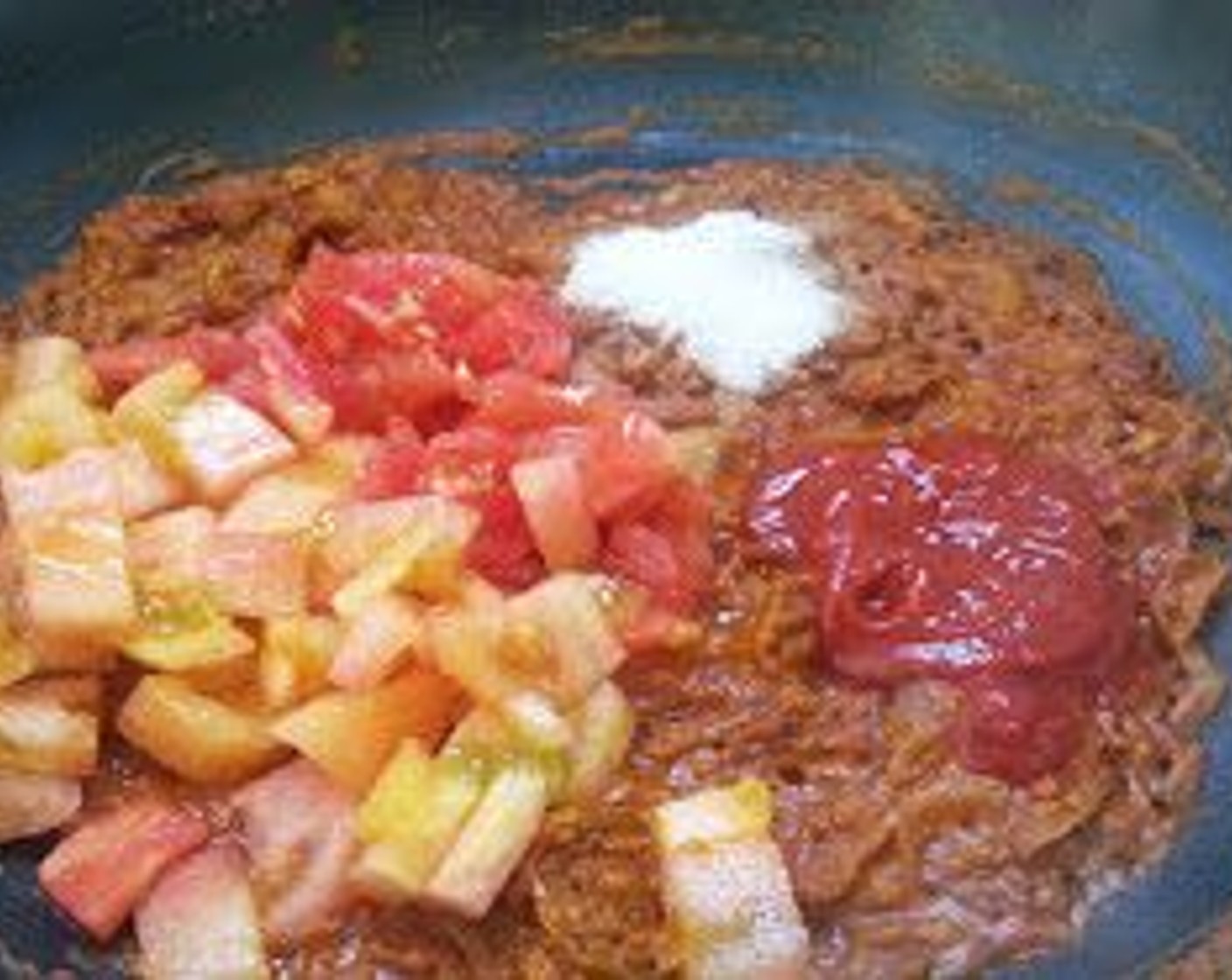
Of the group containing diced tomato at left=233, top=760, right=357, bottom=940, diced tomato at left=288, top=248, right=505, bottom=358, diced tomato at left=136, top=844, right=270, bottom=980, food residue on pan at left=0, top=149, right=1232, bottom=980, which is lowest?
diced tomato at left=136, top=844, right=270, bottom=980

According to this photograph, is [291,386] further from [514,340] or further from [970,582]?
[970,582]

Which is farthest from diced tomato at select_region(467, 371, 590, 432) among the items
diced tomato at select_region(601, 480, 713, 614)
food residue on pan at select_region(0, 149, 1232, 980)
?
diced tomato at select_region(601, 480, 713, 614)

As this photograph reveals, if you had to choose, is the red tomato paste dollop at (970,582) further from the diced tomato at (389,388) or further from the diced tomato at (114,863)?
the diced tomato at (114,863)

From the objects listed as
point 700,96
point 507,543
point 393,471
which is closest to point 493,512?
point 507,543

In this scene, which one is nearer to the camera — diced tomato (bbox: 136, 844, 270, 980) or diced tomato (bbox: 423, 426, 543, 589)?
diced tomato (bbox: 136, 844, 270, 980)

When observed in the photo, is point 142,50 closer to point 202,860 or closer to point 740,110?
point 740,110

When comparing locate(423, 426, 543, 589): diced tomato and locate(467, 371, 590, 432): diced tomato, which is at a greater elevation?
locate(467, 371, 590, 432): diced tomato

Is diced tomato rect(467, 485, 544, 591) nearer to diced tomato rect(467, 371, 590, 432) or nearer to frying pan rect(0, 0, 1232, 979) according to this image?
diced tomato rect(467, 371, 590, 432)
